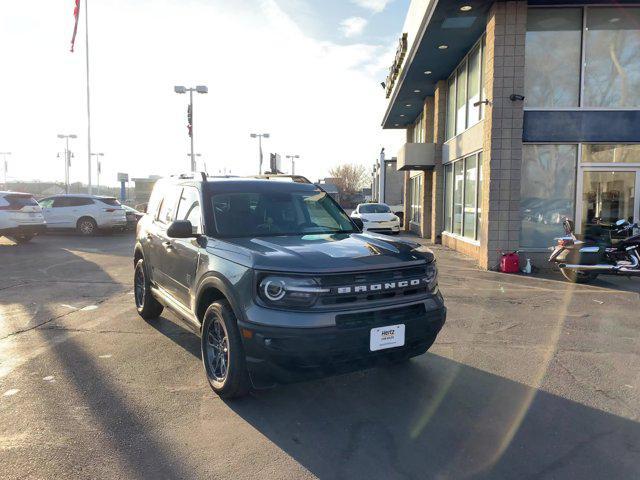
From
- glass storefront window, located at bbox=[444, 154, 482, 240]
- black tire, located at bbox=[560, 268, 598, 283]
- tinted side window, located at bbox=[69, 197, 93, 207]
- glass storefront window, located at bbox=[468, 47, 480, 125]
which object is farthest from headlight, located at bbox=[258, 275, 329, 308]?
tinted side window, located at bbox=[69, 197, 93, 207]

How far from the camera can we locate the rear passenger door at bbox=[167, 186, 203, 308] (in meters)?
4.57

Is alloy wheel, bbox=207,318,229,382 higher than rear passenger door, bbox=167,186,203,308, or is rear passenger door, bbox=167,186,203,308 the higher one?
rear passenger door, bbox=167,186,203,308

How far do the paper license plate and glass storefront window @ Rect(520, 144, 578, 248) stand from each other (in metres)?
8.60

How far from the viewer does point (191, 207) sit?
5.01 m

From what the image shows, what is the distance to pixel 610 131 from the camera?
10719mm

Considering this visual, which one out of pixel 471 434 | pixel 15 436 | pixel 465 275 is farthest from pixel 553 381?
pixel 465 275

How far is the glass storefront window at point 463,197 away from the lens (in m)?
12.8

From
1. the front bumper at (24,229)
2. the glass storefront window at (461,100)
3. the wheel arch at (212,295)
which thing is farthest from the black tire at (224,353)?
the front bumper at (24,229)

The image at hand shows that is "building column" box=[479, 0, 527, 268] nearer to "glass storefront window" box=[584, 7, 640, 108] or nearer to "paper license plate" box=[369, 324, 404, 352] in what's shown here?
"glass storefront window" box=[584, 7, 640, 108]

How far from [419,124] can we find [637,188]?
45.6ft

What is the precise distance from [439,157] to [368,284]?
48.2 ft

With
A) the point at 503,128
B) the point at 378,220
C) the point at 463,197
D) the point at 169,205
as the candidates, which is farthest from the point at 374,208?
the point at 169,205

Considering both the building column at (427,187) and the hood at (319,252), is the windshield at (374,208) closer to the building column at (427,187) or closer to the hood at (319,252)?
the building column at (427,187)

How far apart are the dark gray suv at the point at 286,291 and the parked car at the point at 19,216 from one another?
12.8 meters
